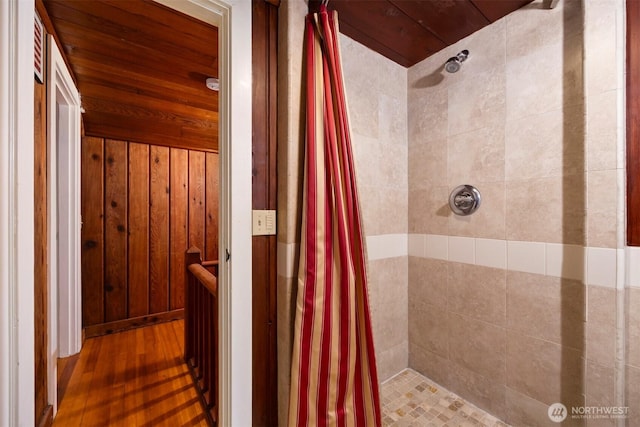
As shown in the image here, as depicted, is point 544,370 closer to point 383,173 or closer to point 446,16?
point 383,173

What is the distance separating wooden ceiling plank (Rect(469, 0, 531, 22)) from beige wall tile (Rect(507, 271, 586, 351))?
121 centimetres

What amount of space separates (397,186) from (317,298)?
2.97 feet

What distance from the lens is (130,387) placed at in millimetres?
1713

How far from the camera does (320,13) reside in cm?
107

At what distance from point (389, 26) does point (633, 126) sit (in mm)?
1042

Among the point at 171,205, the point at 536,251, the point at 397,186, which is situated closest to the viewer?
the point at 536,251

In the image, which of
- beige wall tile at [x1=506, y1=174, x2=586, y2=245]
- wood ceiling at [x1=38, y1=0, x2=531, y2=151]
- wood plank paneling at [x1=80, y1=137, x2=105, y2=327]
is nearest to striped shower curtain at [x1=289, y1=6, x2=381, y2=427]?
wood ceiling at [x1=38, y1=0, x2=531, y2=151]

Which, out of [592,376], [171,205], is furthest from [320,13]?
[171,205]

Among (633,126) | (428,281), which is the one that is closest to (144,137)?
(428,281)

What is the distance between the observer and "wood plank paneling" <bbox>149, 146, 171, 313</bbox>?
9.32 ft

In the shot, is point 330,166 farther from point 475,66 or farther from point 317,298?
point 475,66

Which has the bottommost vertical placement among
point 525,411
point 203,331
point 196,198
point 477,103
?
point 525,411

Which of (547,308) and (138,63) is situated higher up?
(138,63)

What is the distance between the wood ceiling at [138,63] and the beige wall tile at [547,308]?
6.14 ft
